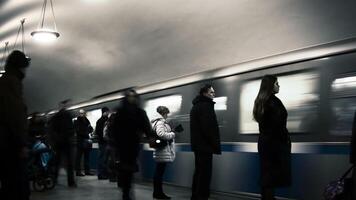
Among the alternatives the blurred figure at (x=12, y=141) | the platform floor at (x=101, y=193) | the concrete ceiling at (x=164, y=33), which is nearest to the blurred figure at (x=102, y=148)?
the platform floor at (x=101, y=193)

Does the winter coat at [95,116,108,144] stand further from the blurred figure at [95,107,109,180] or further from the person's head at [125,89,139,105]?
the person's head at [125,89,139,105]

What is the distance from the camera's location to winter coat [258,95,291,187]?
17.6 feet

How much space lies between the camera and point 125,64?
14844 millimetres

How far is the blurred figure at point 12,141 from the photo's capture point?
426 cm

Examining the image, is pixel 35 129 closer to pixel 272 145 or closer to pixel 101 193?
pixel 101 193

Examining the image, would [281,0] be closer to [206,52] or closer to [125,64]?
[206,52]

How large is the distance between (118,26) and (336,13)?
646 centimetres

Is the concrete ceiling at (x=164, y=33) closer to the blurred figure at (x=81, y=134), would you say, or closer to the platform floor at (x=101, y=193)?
the blurred figure at (x=81, y=134)

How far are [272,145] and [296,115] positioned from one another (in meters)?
2.00

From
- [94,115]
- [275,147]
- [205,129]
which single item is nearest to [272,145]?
[275,147]

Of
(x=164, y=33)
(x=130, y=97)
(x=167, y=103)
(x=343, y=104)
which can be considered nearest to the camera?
(x=343, y=104)

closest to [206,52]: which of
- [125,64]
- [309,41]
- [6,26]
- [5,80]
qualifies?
[309,41]

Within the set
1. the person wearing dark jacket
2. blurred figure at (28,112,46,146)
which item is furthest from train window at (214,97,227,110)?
blurred figure at (28,112,46,146)

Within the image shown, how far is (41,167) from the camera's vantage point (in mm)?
9844
